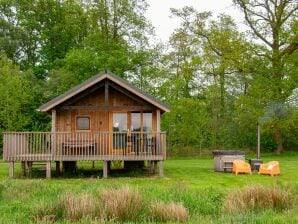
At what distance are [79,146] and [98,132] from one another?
3.11 ft

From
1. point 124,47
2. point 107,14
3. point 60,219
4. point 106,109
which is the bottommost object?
point 60,219

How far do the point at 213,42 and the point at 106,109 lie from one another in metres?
16.1

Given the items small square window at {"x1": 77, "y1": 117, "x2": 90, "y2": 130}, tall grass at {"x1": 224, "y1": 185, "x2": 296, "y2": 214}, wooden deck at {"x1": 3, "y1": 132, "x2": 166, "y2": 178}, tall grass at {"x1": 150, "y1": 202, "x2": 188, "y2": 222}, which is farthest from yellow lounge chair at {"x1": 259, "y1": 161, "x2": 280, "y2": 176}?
tall grass at {"x1": 150, "y1": 202, "x2": 188, "y2": 222}

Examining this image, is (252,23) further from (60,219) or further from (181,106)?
(60,219)

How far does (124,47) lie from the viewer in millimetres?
41062

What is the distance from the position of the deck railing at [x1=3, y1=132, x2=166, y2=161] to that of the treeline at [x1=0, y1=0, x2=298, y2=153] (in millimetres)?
14105

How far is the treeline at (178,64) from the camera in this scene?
3372 centimetres

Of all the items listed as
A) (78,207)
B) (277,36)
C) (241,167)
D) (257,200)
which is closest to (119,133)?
(241,167)

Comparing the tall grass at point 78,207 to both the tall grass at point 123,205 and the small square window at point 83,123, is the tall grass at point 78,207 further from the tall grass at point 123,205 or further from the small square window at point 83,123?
the small square window at point 83,123

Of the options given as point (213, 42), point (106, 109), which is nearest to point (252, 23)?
point (213, 42)

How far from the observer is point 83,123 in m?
22.4

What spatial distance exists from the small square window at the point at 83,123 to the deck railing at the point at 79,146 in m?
1.50

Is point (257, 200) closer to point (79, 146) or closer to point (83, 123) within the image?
point (79, 146)

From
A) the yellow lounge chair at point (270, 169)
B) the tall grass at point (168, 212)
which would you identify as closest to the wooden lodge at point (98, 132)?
the yellow lounge chair at point (270, 169)
